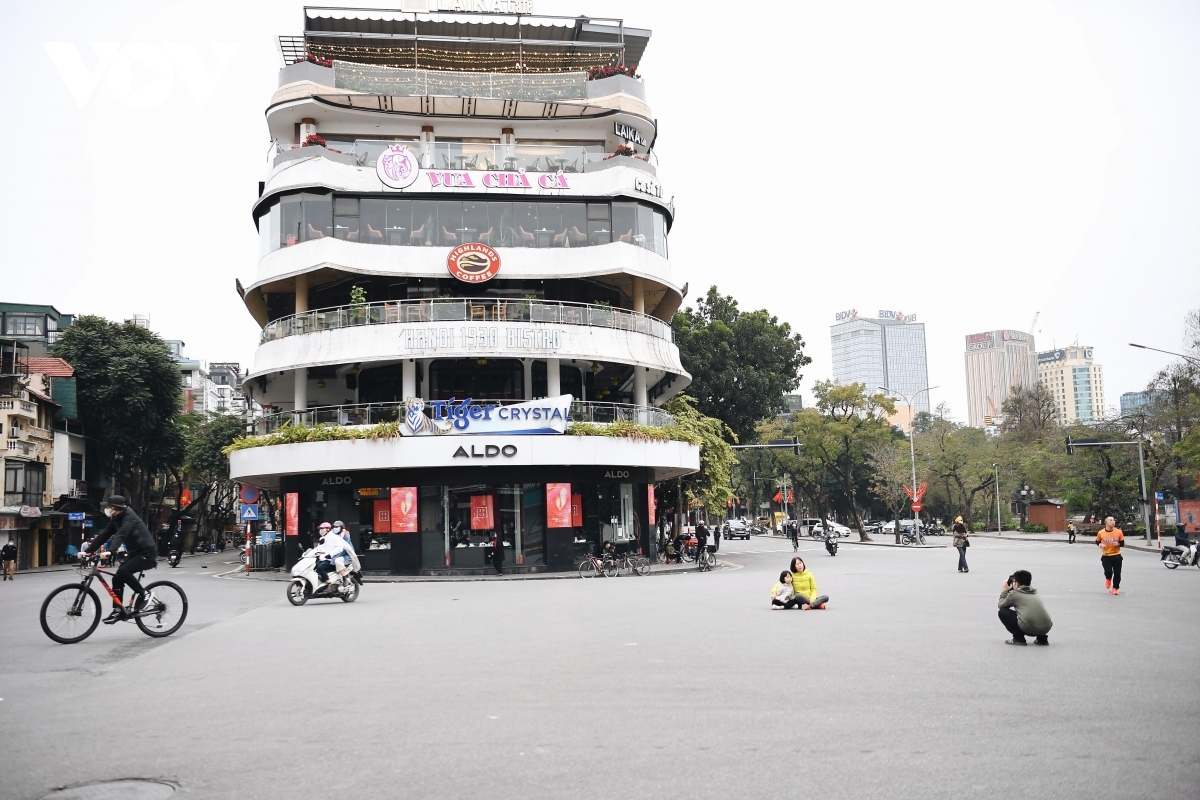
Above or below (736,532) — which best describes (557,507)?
above

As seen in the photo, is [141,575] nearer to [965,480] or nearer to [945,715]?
[945,715]

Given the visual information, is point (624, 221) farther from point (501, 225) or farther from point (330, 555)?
point (330, 555)

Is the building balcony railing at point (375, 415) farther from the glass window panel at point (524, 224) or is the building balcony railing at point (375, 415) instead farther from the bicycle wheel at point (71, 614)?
the bicycle wheel at point (71, 614)

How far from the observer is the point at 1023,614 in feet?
40.5

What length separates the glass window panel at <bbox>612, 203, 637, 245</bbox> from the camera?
119 ft

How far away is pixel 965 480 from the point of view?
80812 millimetres

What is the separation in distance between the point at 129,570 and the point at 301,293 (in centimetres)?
2417

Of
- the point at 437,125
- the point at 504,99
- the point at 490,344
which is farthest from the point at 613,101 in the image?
the point at 490,344

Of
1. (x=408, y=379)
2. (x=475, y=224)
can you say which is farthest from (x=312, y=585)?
(x=475, y=224)

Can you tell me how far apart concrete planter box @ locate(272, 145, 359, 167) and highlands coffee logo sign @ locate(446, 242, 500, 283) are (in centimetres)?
507

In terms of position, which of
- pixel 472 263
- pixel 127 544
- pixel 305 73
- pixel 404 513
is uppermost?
pixel 305 73

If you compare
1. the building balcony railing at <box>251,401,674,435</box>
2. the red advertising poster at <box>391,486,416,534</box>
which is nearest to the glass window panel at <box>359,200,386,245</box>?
the building balcony railing at <box>251,401,674,435</box>

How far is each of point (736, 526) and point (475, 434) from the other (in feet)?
180

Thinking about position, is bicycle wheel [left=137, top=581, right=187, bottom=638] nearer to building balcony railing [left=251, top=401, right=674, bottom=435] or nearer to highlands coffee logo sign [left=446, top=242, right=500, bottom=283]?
building balcony railing [left=251, top=401, right=674, bottom=435]
